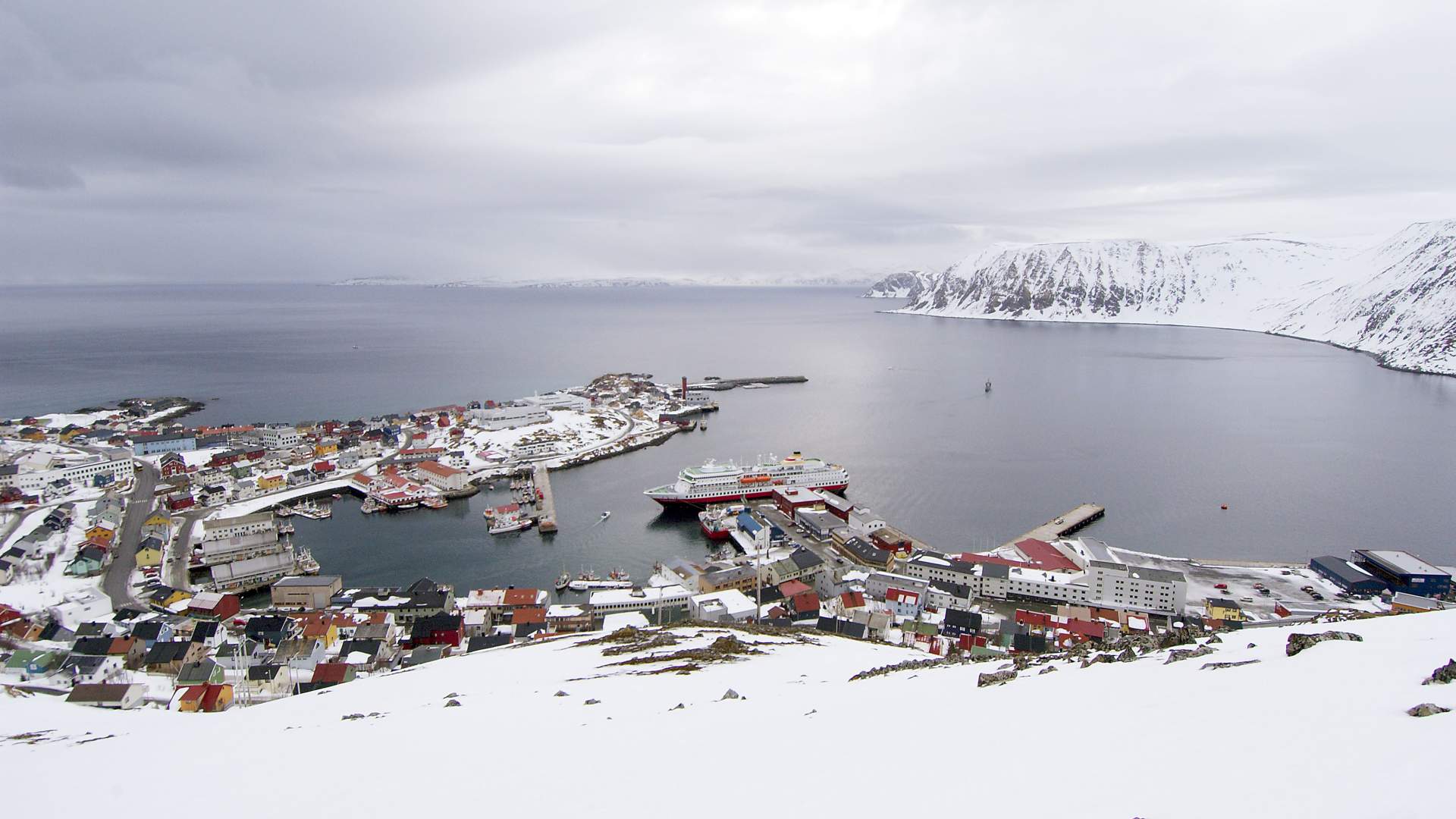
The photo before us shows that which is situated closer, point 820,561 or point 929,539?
point 820,561

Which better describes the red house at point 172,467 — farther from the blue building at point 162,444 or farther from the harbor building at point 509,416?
the harbor building at point 509,416

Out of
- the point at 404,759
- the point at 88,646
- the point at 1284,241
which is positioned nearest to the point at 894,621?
the point at 404,759

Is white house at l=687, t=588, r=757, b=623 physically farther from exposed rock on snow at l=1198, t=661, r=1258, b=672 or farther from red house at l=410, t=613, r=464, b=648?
exposed rock on snow at l=1198, t=661, r=1258, b=672

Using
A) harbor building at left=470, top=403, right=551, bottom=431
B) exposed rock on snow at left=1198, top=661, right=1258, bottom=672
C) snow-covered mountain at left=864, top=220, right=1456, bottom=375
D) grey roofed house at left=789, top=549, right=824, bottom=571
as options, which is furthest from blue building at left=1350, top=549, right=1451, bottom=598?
snow-covered mountain at left=864, top=220, right=1456, bottom=375

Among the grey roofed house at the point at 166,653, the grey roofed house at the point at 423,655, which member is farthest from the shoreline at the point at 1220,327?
the grey roofed house at the point at 166,653

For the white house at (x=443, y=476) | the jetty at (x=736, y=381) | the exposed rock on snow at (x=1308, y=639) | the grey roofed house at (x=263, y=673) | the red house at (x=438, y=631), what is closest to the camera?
the exposed rock on snow at (x=1308, y=639)

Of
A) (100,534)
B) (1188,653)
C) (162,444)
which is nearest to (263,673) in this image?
(100,534)

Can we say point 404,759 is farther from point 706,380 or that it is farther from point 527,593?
point 706,380
